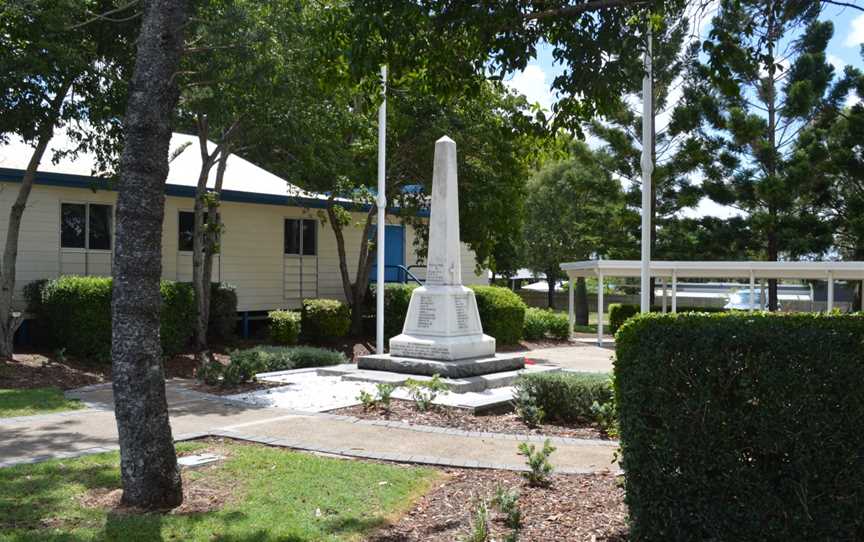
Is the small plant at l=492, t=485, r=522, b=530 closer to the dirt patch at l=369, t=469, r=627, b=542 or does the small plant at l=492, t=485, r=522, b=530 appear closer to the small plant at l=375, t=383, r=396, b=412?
the dirt patch at l=369, t=469, r=627, b=542

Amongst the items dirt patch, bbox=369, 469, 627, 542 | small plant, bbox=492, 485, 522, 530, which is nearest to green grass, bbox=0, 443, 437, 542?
dirt patch, bbox=369, 469, 627, 542

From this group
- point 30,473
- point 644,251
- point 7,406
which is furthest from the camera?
point 644,251

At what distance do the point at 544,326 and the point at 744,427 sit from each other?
20.9 metres

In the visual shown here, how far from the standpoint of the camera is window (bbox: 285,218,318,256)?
21938 mm

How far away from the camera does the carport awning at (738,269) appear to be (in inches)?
834

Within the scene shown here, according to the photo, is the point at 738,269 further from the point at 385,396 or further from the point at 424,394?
the point at 385,396

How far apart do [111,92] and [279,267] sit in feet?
27.2

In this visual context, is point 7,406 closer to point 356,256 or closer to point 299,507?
point 299,507

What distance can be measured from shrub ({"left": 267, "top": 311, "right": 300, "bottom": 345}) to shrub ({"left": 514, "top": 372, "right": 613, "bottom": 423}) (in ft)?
33.2

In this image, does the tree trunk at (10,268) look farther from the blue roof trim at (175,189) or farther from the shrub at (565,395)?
the shrub at (565,395)

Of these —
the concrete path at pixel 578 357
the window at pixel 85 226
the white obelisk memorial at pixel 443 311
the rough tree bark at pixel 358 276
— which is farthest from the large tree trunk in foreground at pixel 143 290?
the rough tree bark at pixel 358 276

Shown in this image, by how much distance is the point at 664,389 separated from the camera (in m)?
4.45

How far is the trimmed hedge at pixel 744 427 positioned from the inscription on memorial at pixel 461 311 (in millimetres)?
9324

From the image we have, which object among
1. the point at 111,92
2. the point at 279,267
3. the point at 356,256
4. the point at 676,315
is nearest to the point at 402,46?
the point at 676,315
